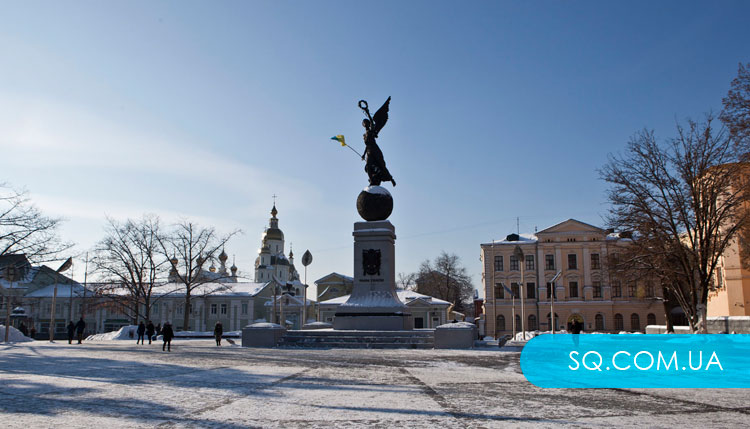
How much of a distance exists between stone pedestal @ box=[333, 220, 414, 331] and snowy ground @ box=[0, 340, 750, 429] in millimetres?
11379

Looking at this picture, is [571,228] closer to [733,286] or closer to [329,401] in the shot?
[733,286]

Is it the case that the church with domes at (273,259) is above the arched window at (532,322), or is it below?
above

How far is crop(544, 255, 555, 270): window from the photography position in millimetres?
→ 58406

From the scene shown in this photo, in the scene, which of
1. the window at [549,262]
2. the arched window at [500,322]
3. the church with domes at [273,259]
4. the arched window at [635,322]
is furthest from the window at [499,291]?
the church with domes at [273,259]

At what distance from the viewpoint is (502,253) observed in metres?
60.0

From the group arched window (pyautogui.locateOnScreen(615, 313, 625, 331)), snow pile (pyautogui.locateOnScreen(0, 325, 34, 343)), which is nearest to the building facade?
arched window (pyautogui.locateOnScreen(615, 313, 625, 331))

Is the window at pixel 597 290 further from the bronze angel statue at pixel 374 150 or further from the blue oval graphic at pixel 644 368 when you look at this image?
the bronze angel statue at pixel 374 150

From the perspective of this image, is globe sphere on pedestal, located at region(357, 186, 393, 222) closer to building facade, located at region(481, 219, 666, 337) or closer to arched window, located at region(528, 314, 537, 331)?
building facade, located at region(481, 219, 666, 337)

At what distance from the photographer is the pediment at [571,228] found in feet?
190

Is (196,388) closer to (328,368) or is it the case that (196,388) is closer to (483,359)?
(328,368)

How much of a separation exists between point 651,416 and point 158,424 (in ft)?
18.2

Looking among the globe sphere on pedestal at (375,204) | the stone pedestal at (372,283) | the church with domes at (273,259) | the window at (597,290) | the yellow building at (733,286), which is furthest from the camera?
the church with domes at (273,259)

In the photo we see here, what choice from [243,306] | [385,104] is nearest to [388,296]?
[385,104]

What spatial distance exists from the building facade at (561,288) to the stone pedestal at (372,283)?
3291cm
